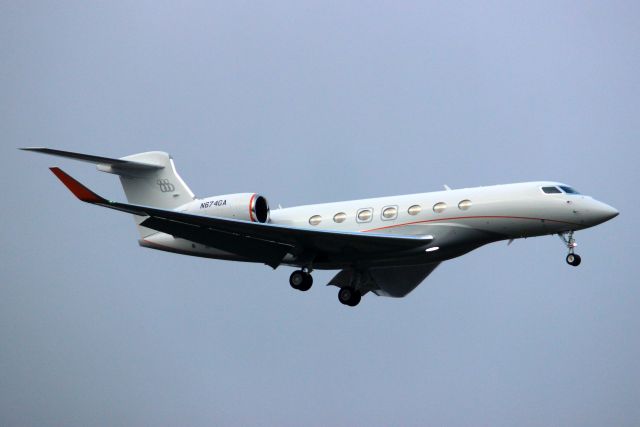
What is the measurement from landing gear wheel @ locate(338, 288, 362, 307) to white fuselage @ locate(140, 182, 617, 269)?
168cm

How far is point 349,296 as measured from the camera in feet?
86.1

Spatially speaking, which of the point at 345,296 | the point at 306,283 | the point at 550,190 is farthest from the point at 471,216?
the point at 345,296

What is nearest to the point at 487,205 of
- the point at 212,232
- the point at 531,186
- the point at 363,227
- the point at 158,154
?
the point at 531,186

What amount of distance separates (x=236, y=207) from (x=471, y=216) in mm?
5832

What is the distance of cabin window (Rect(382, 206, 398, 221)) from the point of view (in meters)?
24.2

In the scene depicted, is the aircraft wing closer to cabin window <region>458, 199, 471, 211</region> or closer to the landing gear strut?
the landing gear strut

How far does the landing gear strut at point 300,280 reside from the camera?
977 inches

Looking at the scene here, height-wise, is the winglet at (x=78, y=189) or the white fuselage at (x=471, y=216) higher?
the winglet at (x=78, y=189)

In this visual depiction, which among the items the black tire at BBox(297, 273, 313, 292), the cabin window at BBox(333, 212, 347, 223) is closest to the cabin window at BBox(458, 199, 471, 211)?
the cabin window at BBox(333, 212, 347, 223)

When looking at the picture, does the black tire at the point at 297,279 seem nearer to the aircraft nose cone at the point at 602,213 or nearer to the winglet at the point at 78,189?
the winglet at the point at 78,189

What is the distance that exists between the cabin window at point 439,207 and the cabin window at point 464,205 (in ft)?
1.20

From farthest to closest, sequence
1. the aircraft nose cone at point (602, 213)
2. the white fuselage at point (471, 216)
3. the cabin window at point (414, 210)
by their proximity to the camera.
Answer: the cabin window at point (414, 210) → the white fuselage at point (471, 216) → the aircraft nose cone at point (602, 213)

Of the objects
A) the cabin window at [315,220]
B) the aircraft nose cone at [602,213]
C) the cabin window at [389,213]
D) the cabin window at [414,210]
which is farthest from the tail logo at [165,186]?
the aircraft nose cone at [602,213]

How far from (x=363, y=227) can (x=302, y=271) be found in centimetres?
193
